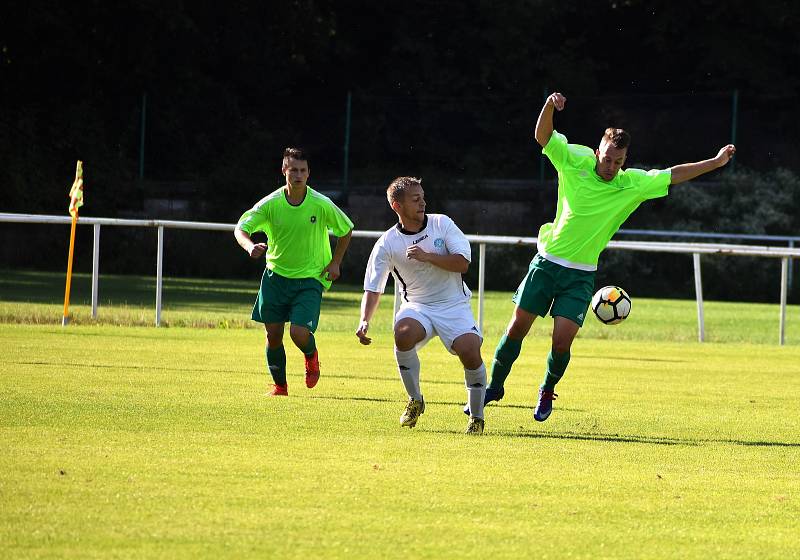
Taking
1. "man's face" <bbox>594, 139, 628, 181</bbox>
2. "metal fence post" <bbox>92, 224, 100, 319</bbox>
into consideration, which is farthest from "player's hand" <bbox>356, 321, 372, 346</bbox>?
"metal fence post" <bbox>92, 224, 100, 319</bbox>

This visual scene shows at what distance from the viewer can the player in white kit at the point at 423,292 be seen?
9617 millimetres

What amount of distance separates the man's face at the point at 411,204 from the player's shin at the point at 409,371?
884 millimetres

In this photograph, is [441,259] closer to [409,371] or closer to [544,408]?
[409,371]

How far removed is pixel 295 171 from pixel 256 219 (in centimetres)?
52

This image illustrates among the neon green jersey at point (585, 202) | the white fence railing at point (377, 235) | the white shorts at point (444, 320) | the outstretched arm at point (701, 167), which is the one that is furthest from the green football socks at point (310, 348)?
the white fence railing at point (377, 235)

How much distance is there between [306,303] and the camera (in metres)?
11.9

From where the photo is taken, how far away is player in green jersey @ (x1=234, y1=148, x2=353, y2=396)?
11.9 meters

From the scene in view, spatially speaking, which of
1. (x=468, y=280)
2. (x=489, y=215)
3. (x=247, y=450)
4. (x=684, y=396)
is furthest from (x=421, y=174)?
(x=247, y=450)

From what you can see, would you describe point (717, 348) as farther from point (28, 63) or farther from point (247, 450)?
point (28, 63)

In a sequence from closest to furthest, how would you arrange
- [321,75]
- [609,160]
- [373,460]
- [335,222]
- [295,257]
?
[373,460] < [609,160] < [295,257] < [335,222] < [321,75]

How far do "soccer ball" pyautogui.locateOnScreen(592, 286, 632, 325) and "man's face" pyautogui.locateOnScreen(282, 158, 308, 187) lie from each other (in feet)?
8.46

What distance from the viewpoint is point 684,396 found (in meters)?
12.6

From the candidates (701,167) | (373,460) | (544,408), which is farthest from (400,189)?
(701,167)

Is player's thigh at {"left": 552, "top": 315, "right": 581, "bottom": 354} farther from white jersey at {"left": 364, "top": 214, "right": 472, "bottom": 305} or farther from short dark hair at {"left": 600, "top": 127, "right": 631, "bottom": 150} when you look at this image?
short dark hair at {"left": 600, "top": 127, "right": 631, "bottom": 150}
